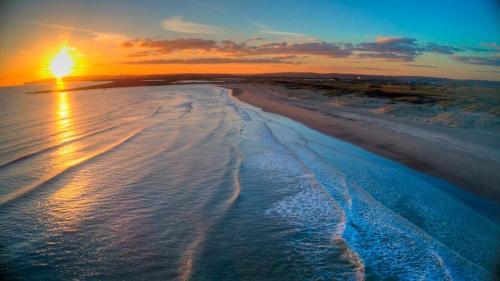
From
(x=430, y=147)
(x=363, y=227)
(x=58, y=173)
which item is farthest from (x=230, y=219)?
(x=430, y=147)

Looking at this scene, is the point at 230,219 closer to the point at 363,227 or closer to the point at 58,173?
the point at 363,227

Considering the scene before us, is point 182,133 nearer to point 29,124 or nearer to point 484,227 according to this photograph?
point 29,124

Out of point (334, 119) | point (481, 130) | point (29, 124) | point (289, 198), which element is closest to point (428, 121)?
point (481, 130)

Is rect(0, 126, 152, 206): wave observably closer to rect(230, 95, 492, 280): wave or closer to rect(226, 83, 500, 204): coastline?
rect(230, 95, 492, 280): wave

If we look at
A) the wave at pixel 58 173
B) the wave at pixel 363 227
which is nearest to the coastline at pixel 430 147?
the wave at pixel 363 227

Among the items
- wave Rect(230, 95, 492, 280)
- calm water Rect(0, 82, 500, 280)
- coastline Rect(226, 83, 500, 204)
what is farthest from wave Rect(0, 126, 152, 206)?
coastline Rect(226, 83, 500, 204)
